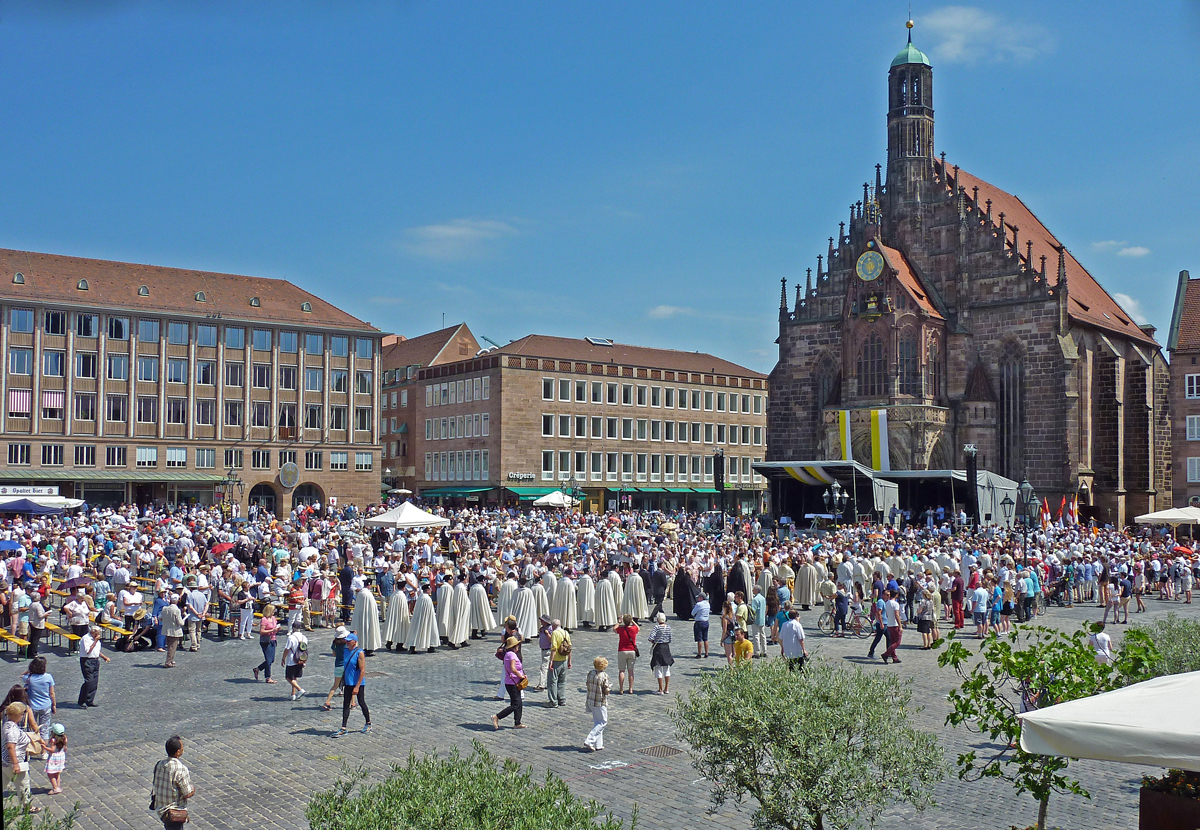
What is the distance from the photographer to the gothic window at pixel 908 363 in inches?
2175

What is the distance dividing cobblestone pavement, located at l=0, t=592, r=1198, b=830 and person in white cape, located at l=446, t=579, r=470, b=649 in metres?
1.08

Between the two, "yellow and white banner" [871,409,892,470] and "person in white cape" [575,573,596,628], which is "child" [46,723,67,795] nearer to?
"person in white cape" [575,573,596,628]

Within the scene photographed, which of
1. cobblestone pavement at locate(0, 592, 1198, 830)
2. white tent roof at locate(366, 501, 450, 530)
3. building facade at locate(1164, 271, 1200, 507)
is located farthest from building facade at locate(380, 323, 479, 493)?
cobblestone pavement at locate(0, 592, 1198, 830)

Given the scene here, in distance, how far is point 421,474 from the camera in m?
78.2

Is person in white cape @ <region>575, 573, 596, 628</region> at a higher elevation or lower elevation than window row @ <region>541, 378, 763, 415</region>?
lower

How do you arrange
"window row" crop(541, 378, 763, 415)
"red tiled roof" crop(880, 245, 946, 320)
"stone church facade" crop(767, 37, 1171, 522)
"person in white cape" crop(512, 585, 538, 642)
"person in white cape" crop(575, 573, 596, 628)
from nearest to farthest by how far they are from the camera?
1. "person in white cape" crop(512, 585, 538, 642)
2. "person in white cape" crop(575, 573, 596, 628)
3. "stone church facade" crop(767, 37, 1171, 522)
4. "red tiled roof" crop(880, 245, 946, 320)
5. "window row" crop(541, 378, 763, 415)

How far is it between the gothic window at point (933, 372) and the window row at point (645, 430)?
2536 centimetres

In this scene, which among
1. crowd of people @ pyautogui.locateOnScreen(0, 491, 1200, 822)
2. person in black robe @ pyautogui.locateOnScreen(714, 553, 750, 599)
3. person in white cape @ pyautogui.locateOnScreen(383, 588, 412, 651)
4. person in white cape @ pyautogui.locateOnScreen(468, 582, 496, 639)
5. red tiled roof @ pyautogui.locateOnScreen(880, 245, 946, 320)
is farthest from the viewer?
red tiled roof @ pyautogui.locateOnScreen(880, 245, 946, 320)

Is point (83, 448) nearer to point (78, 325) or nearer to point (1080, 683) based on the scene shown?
point (78, 325)

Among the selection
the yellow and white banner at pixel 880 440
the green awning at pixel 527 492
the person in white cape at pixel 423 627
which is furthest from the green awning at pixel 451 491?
the person in white cape at pixel 423 627

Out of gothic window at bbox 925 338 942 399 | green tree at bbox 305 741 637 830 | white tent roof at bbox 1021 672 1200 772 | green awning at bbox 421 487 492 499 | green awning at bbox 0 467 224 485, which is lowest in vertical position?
green tree at bbox 305 741 637 830

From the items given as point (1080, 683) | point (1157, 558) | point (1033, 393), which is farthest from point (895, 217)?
point (1080, 683)

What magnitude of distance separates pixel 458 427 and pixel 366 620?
181 feet

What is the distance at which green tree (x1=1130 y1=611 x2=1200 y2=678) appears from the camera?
10.9 m
